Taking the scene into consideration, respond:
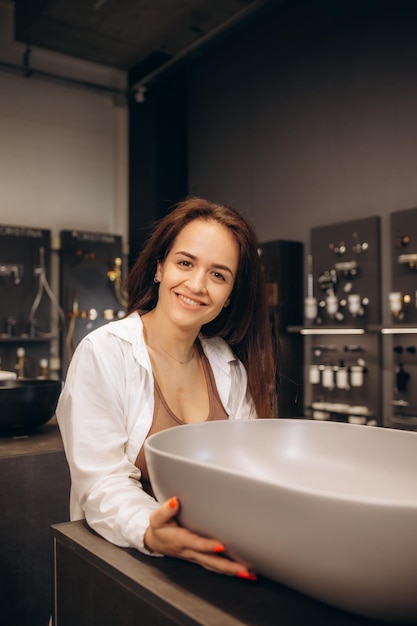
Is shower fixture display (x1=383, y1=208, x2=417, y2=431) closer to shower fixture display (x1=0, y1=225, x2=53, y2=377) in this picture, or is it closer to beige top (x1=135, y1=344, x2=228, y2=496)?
beige top (x1=135, y1=344, x2=228, y2=496)

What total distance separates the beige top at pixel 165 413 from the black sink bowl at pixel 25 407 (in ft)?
2.25

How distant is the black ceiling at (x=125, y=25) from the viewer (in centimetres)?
559

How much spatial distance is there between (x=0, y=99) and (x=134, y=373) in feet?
19.4

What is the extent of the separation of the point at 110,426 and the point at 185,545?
1.41 feet

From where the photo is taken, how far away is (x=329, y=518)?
0.63 meters

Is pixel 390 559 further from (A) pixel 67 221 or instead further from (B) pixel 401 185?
(A) pixel 67 221

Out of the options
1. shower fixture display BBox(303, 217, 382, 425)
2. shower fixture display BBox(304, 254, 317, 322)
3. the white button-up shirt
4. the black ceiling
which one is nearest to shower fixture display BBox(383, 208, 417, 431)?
shower fixture display BBox(303, 217, 382, 425)

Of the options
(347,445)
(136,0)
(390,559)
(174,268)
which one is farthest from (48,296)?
(390,559)

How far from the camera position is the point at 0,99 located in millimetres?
6375

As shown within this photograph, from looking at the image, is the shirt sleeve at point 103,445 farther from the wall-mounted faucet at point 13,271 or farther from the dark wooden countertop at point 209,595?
the wall-mounted faucet at point 13,271

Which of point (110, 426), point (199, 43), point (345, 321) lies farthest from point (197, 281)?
point (199, 43)

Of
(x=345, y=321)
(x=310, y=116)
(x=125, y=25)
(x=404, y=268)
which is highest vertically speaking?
(x=125, y=25)

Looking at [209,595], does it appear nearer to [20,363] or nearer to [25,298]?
[20,363]

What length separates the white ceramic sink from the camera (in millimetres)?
617
